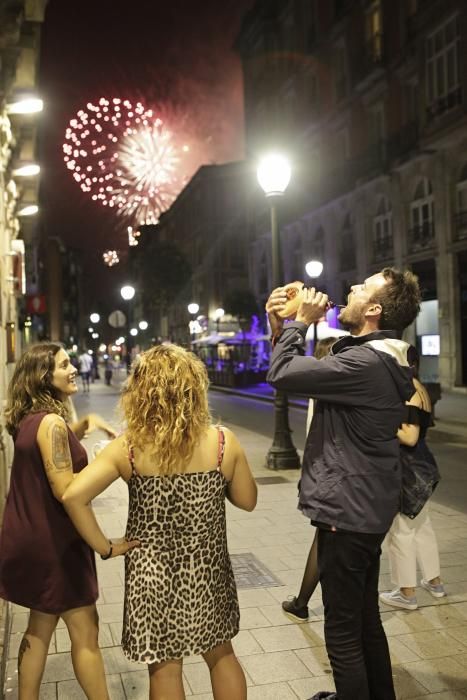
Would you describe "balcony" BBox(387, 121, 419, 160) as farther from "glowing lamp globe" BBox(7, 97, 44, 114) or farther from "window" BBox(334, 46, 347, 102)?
"glowing lamp globe" BBox(7, 97, 44, 114)

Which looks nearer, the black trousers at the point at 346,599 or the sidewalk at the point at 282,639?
the black trousers at the point at 346,599

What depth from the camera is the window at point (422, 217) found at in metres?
25.8

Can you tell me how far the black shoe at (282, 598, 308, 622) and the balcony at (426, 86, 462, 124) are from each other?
2218 centimetres

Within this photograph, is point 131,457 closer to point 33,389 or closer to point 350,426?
point 33,389

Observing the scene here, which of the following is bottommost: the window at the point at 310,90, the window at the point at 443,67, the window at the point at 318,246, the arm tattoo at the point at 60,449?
the arm tattoo at the point at 60,449

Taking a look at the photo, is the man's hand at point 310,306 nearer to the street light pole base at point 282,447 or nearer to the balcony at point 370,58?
the street light pole base at point 282,447

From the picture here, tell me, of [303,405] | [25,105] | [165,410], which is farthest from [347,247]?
[165,410]

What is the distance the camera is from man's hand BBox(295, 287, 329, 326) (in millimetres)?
2971

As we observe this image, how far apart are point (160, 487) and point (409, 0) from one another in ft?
92.0

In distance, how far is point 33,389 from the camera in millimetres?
3252

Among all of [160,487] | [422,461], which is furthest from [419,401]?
[160,487]

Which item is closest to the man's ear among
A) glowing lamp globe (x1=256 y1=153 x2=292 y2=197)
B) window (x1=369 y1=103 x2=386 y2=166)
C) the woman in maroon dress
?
the woman in maroon dress

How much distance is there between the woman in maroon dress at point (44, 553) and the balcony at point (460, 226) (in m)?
22.6

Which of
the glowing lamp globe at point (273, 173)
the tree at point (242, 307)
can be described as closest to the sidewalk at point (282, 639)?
the glowing lamp globe at point (273, 173)
